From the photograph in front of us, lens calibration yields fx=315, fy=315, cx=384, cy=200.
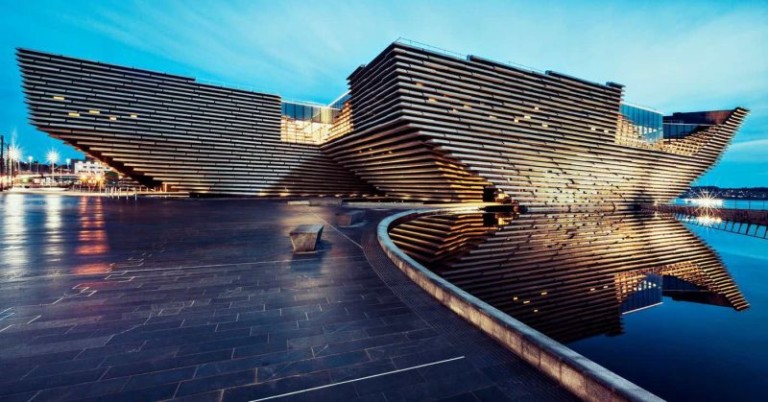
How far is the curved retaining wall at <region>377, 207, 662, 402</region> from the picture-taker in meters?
2.36

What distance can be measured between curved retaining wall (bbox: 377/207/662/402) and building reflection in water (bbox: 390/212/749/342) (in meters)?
2.64

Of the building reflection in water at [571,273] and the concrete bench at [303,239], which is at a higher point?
the concrete bench at [303,239]

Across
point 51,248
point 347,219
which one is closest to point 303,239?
point 347,219

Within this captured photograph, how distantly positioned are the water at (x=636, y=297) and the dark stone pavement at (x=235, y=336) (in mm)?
2923

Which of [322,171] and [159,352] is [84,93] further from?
[159,352]

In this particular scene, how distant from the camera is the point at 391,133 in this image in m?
28.2

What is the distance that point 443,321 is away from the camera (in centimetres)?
412

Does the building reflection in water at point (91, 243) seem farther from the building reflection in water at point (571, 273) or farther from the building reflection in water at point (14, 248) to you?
the building reflection in water at point (571, 273)

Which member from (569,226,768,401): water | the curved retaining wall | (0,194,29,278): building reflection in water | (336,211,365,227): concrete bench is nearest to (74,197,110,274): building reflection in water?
(0,194,29,278): building reflection in water

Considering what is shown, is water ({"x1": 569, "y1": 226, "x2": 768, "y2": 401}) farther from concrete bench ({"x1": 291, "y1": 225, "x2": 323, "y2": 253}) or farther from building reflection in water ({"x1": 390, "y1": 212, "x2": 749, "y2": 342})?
concrete bench ({"x1": 291, "y1": 225, "x2": 323, "y2": 253})

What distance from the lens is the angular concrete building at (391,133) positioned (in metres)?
27.6

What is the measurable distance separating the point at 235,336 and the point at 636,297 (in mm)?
9041

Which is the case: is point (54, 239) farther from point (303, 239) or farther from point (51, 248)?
point (303, 239)

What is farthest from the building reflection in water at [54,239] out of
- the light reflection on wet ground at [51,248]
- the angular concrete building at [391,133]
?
the angular concrete building at [391,133]
